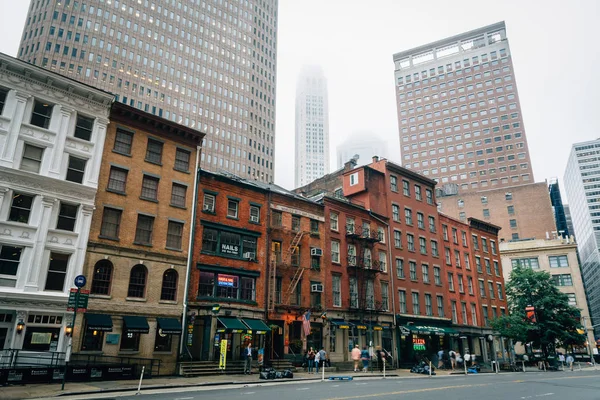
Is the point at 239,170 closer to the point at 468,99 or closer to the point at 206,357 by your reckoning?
the point at 468,99

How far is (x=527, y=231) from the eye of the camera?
85938 mm

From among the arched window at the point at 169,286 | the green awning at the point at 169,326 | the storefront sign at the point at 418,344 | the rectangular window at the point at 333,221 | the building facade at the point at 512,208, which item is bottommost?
the storefront sign at the point at 418,344

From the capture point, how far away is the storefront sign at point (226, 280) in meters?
31.1

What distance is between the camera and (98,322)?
24.3m

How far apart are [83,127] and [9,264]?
983cm

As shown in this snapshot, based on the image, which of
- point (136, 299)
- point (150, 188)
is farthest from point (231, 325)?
point (150, 188)

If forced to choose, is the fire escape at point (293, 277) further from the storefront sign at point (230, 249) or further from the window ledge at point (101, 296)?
the window ledge at point (101, 296)

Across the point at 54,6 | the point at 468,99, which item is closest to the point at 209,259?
the point at 54,6

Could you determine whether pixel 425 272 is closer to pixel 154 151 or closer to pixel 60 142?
pixel 154 151

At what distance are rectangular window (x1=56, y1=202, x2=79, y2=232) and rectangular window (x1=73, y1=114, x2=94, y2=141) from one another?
4.91m

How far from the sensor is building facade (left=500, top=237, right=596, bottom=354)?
72312 millimetres

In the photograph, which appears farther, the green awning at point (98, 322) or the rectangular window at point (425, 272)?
the rectangular window at point (425, 272)

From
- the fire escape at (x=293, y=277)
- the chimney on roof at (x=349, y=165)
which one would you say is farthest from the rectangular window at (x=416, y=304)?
the chimney on roof at (x=349, y=165)

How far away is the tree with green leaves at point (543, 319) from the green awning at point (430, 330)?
6.86m
